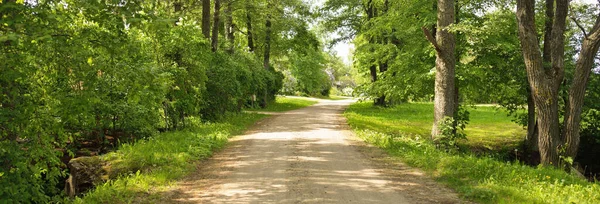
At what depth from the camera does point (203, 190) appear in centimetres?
740

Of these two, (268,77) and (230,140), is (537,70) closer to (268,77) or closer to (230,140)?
(230,140)

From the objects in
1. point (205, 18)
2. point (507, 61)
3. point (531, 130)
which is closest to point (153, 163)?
point (205, 18)

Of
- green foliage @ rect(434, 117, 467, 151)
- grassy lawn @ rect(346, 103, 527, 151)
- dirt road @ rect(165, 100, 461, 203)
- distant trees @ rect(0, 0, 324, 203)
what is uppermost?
distant trees @ rect(0, 0, 324, 203)

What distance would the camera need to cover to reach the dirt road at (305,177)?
6.83m

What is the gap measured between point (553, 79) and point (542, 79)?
58 centimetres

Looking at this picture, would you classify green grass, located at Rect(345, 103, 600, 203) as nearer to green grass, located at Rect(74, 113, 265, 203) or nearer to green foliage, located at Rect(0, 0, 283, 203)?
green grass, located at Rect(74, 113, 265, 203)

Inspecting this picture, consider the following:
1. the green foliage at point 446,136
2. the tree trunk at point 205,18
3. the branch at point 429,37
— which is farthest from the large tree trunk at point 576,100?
the tree trunk at point 205,18

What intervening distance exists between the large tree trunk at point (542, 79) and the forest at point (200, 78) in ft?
0.08

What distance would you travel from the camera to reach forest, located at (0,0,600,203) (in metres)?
6.14

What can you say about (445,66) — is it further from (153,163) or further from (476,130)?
(476,130)

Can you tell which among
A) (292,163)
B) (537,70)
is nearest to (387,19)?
(537,70)

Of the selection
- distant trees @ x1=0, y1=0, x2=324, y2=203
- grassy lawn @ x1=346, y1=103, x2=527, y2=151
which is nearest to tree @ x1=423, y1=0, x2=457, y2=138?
grassy lawn @ x1=346, y1=103, x2=527, y2=151

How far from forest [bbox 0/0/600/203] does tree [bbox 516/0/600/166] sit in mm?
29

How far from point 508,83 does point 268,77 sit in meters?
17.0
